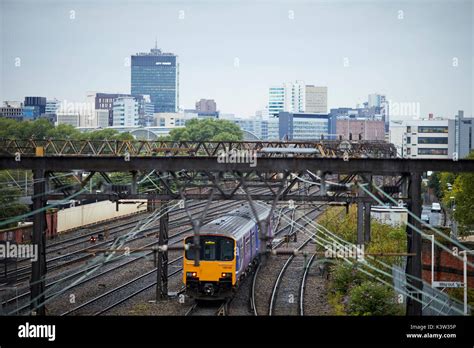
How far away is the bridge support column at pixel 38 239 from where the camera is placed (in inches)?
510

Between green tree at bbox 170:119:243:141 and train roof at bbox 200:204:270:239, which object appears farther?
green tree at bbox 170:119:243:141

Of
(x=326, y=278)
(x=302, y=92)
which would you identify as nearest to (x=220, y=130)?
(x=326, y=278)

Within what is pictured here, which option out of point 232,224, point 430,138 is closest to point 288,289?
point 232,224

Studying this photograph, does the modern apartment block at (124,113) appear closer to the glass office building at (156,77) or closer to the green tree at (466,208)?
the glass office building at (156,77)

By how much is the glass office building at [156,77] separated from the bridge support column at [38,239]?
542ft

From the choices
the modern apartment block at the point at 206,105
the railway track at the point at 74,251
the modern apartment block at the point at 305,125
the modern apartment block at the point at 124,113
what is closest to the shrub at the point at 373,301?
the railway track at the point at 74,251

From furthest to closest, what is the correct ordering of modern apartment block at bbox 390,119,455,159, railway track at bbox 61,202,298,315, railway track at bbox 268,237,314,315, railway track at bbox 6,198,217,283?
modern apartment block at bbox 390,119,455,159
railway track at bbox 6,198,217,283
railway track at bbox 268,237,314,315
railway track at bbox 61,202,298,315

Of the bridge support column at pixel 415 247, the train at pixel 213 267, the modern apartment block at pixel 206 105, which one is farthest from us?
the modern apartment block at pixel 206 105

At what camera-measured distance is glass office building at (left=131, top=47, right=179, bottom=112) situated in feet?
589

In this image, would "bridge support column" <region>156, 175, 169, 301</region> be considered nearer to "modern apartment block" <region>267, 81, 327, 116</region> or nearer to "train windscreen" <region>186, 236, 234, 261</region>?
"train windscreen" <region>186, 236, 234, 261</region>

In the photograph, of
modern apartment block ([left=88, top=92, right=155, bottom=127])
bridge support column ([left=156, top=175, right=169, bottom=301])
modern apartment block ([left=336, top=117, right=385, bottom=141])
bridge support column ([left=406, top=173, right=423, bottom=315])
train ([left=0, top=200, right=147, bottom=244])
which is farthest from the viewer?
modern apartment block ([left=88, top=92, right=155, bottom=127])

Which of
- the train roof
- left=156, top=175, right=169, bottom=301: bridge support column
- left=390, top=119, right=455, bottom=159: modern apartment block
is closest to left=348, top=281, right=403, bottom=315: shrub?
the train roof

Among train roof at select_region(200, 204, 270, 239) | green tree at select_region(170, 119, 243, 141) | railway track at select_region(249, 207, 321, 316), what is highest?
green tree at select_region(170, 119, 243, 141)

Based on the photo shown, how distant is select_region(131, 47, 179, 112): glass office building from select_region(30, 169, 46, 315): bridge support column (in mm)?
165348
